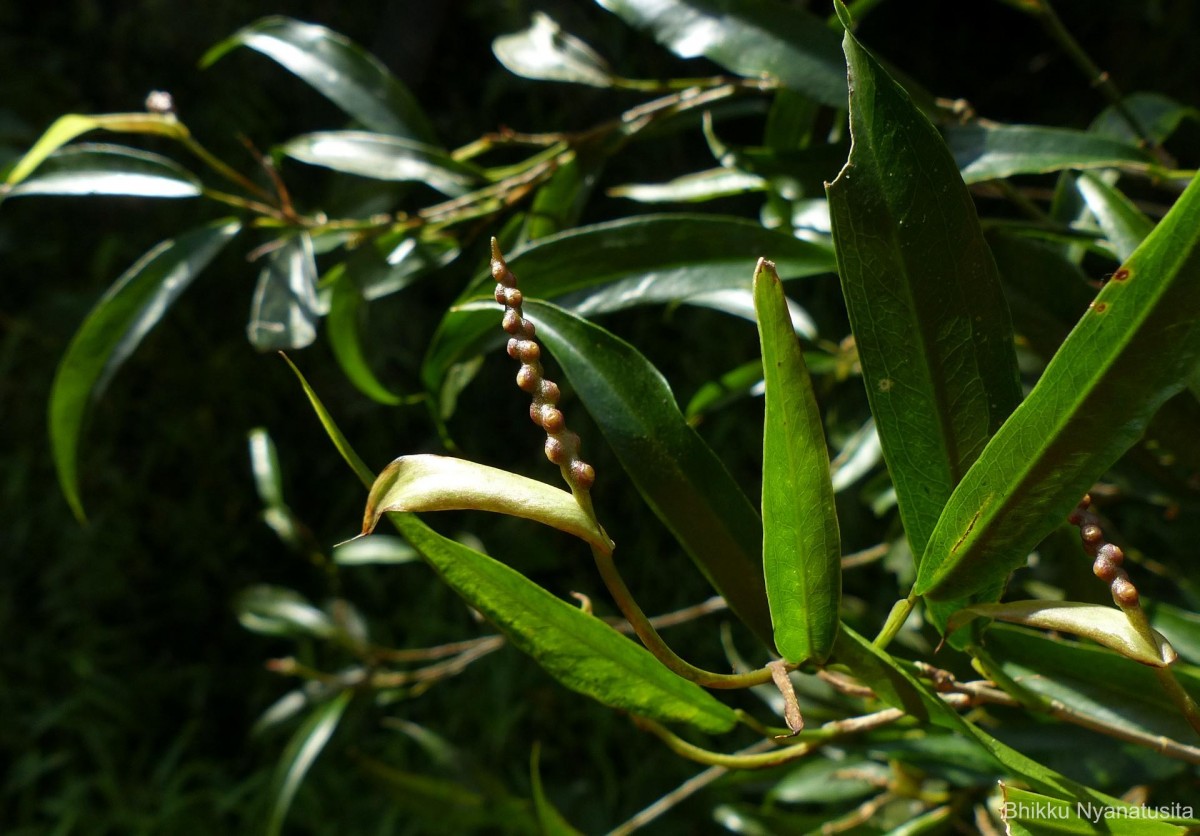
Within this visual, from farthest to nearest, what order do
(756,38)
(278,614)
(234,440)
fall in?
(234,440), (278,614), (756,38)

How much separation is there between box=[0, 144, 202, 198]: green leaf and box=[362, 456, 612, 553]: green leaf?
1.16 feet

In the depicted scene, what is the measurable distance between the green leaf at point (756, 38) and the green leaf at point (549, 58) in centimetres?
11

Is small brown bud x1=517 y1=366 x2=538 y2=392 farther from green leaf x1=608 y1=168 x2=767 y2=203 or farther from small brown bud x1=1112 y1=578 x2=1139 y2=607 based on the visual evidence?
green leaf x1=608 y1=168 x2=767 y2=203

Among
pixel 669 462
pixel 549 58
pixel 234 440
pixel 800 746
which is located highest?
pixel 549 58

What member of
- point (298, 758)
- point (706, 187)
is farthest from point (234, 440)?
point (706, 187)

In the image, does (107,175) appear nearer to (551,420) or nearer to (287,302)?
(287,302)

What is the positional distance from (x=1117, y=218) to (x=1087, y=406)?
0.59 ft

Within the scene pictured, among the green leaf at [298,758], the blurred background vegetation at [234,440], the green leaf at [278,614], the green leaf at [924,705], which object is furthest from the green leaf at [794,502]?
the blurred background vegetation at [234,440]

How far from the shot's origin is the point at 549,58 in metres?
0.62

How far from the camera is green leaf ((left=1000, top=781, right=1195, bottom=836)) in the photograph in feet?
0.88

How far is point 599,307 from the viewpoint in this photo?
17.8 inches

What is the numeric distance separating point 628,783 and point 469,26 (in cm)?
113

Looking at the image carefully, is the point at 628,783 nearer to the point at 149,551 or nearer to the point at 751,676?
the point at 149,551

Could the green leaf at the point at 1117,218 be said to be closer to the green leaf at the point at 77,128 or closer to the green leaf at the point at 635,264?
the green leaf at the point at 635,264
